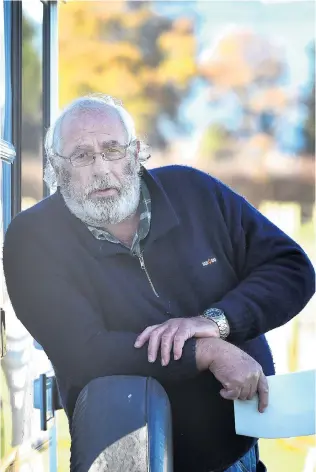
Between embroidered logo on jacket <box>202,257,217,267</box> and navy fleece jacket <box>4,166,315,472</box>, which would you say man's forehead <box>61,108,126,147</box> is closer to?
navy fleece jacket <box>4,166,315,472</box>

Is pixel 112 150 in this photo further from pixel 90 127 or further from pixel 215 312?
pixel 215 312

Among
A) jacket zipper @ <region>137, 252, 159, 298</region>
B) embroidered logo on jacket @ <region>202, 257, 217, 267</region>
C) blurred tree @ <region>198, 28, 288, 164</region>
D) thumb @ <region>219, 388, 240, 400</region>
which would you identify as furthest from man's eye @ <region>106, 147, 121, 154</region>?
blurred tree @ <region>198, 28, 288, 164</region>

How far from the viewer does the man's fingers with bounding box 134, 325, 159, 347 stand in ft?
5.97

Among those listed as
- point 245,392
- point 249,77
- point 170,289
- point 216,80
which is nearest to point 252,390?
point 245,392

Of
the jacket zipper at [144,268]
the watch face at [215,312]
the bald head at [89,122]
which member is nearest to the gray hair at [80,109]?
the bald head at [89,122]

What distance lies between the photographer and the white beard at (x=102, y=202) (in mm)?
2051

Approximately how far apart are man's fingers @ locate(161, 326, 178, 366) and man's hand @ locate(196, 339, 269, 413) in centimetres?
7

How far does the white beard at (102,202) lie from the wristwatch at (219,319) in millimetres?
389

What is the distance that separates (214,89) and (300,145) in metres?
1.55

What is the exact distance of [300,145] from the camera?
35.0 ft

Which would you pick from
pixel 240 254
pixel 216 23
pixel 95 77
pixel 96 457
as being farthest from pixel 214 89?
pixel 96 457

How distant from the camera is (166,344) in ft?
5.91

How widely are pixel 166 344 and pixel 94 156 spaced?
0.61 metres

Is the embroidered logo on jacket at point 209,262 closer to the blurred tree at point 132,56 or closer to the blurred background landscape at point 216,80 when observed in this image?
the blurred background landscape at point 216,80
